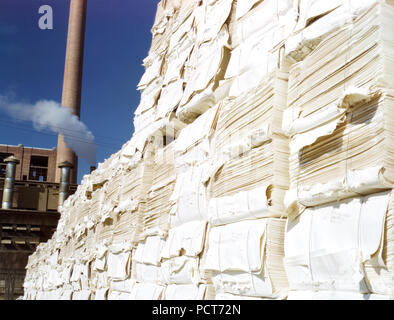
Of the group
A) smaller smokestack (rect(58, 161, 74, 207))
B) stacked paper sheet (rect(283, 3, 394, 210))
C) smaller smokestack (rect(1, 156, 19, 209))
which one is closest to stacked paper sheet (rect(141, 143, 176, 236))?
stacked paper sheet (rect(283, 3, 394, 210))

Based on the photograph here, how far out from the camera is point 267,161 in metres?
1.99

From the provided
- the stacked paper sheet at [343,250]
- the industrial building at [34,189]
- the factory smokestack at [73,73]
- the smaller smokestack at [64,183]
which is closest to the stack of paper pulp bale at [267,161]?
the stacked paper sheet at [343,250]

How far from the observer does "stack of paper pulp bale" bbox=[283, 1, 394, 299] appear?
1.41 metres

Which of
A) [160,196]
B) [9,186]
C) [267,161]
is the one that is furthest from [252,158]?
[9,186]

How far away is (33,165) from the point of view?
26375 mm

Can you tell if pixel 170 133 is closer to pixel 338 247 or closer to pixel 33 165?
pixel 338 247

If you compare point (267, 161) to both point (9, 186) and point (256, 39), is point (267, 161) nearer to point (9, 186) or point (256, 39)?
point (256, 39)

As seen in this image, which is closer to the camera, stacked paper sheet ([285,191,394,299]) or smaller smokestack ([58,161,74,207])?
stacked paper sheet ([285,191,394,299])

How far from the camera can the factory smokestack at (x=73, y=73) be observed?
2183 cm

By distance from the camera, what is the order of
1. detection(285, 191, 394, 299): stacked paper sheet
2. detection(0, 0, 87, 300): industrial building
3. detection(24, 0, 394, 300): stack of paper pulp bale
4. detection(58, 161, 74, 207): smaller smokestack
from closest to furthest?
detection(285, 191, 394, 299): stacked paper sheet
detection(24, 0, 394, 300): stack of paper pulp bale
detection(0, 0, 87, 300): industrial building
detection(58, 161, 74, 207): smaller smokestack

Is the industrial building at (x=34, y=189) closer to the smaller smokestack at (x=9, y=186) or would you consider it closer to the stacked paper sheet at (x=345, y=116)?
the smaller smokestack at (x=9, y=186)

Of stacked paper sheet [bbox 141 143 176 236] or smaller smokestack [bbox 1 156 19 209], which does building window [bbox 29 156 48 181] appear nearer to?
smaller smokestack [bbox 1 156 19 209]

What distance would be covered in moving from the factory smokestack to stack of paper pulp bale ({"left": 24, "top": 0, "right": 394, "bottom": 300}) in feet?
62.6

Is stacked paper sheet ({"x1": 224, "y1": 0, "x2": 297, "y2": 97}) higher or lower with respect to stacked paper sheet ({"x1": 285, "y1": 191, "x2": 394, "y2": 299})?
higher
